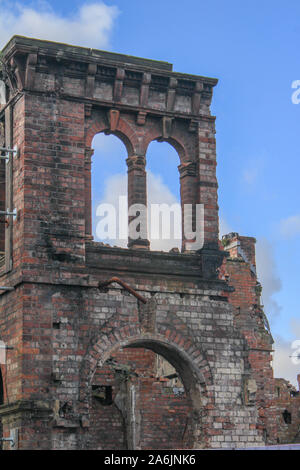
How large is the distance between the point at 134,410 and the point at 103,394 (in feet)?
3.33

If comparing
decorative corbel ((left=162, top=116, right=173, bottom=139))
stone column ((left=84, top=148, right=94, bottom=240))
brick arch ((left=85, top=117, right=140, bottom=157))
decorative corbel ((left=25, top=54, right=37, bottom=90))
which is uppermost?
decorative corbel ((left=25, top=54, right=37, bottom=90))

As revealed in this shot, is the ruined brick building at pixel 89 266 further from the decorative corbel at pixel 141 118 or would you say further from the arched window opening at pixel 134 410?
the arched window opening at pixel 134 410

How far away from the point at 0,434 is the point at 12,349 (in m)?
2.57

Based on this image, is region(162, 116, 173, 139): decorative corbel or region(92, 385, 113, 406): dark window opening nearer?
region(162, 116, 173, 139): decorative corbel

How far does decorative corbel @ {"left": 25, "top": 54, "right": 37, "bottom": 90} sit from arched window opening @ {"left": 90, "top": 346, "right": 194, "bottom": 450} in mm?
8611

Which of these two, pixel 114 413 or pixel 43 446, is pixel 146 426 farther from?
pixel 43 446

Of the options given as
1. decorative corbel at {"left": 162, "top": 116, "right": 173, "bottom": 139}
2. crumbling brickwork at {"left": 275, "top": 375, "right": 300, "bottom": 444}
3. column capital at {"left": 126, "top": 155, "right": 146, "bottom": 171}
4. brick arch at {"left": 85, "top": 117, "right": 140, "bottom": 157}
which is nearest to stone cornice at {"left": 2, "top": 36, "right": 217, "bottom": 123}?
decorative corbel at {"left": 162, "top": 116, "right": 173, "bottom": 139}

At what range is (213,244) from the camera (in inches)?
821

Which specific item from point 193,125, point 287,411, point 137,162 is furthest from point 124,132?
point 287,411

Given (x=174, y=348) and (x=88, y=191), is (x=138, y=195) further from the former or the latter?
(x=174, y=348)

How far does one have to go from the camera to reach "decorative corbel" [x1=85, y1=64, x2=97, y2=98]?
20.2 m

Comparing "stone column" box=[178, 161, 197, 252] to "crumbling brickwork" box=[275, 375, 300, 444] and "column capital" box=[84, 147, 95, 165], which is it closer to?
"column capital" box=[84, 147, 95, 165]

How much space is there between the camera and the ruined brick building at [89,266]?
1856 centimetres

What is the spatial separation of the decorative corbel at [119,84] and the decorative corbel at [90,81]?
550mm
